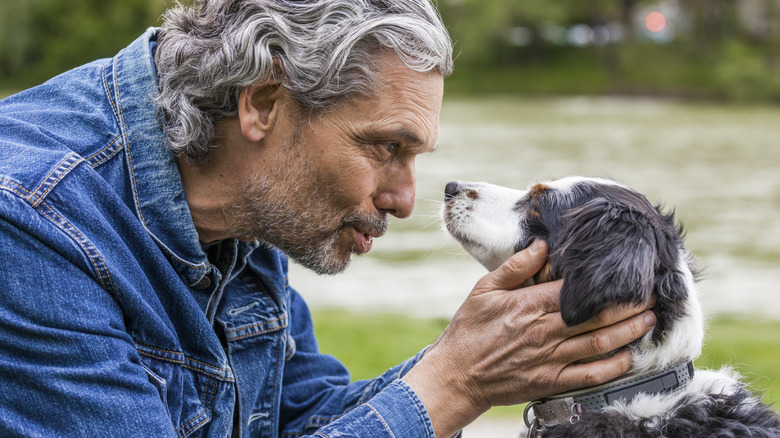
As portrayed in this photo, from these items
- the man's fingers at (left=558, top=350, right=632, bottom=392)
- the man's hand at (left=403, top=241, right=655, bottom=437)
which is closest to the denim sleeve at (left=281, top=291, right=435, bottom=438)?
the man's hand at (left=403, top=241, right=655, bottom=437)

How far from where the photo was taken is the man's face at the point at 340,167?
8.43 ft

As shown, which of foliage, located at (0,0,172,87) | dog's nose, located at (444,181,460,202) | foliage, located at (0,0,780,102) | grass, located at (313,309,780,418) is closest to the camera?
dog's nose, located at (444,181,460,202)

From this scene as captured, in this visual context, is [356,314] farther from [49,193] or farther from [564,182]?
[49,193]

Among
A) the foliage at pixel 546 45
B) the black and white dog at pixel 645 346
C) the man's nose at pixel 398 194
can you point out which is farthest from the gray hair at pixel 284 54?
the foliage at pixel 546 45

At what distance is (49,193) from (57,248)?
0.14 metres

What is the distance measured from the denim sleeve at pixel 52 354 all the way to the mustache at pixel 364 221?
0.86 metres

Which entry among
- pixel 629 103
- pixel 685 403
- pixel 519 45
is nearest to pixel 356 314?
pixel 685 403

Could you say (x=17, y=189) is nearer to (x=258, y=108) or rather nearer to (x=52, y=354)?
(x=52, y=354)

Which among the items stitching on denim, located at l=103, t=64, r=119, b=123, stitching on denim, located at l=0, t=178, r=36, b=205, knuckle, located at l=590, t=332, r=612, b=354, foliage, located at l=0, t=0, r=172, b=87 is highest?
foliage, located at l=0, t=0, r=172, b=87

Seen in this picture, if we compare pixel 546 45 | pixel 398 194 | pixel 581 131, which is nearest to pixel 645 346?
pixel 398 194

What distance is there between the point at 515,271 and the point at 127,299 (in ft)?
3.52

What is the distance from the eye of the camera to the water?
8.78 meters

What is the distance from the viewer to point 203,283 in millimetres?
2605

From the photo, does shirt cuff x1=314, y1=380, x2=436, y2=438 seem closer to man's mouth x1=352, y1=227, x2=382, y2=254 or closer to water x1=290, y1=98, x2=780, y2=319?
man's mouth x1=352, y1=227, x2=382, y2=254
